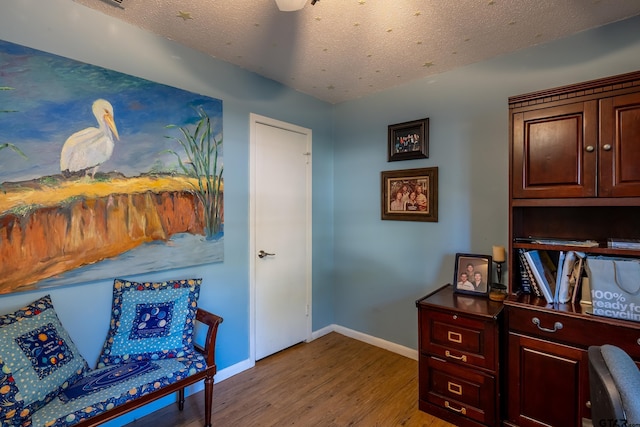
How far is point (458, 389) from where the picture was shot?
198cm

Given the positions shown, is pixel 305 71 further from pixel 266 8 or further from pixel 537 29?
pixel 537 29

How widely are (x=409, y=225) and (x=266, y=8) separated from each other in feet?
6.71

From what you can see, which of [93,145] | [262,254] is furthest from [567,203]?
[93,145]

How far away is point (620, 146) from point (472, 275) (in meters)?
1.18

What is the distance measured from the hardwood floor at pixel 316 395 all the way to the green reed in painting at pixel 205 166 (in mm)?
1199

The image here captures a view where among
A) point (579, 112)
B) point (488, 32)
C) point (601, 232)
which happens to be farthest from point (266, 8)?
point (601, 232)

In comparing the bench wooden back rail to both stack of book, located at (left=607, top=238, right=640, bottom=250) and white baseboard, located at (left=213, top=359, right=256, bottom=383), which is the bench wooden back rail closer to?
white baseboard, located at (left=213, top=359, right=256, bottom=383)

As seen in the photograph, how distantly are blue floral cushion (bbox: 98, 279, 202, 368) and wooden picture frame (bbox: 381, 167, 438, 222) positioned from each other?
191 cm

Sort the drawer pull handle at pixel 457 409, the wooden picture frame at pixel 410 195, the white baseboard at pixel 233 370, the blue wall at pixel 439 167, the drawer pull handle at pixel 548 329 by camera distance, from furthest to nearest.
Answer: the wooden picture frame at pixel 410 195 → the white baseboard at pixel 233 370 → the blue wall at pixel 439 167 → the drawer pull handle at pixel 457 409 → the drawer pull handle at pixel 548 329

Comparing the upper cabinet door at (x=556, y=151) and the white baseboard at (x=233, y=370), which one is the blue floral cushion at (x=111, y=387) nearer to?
the white baseboard at (x=233, y=370)

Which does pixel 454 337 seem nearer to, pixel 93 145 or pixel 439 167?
pixel 439 167

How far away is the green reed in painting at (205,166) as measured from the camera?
2252 mm

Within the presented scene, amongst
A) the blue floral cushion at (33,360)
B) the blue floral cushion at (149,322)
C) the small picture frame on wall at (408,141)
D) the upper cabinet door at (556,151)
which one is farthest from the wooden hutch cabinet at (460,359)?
the blue floral cushion at (33,360)

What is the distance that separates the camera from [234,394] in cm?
230
